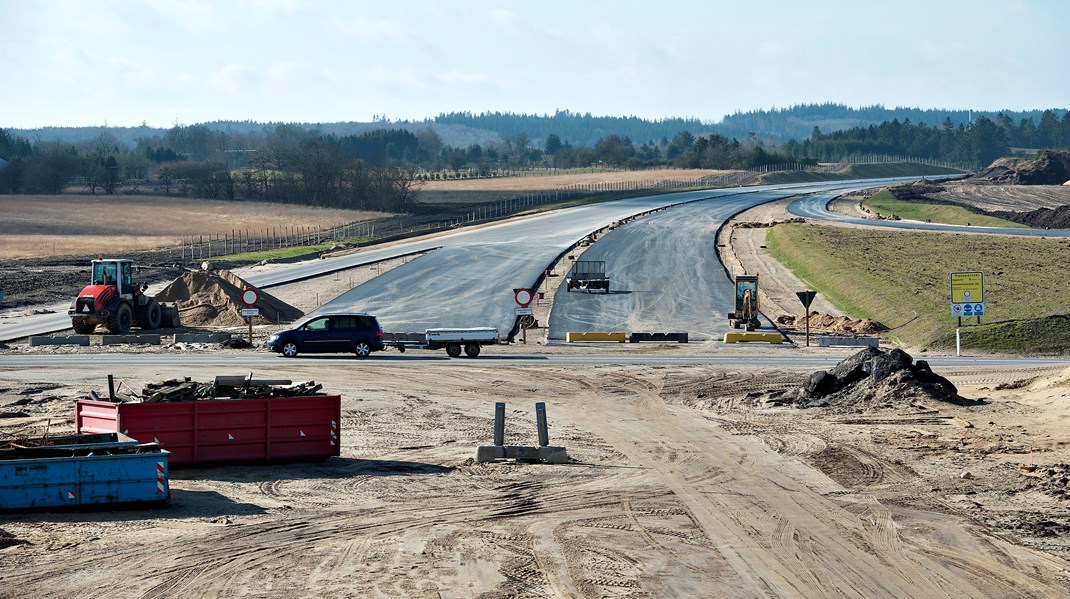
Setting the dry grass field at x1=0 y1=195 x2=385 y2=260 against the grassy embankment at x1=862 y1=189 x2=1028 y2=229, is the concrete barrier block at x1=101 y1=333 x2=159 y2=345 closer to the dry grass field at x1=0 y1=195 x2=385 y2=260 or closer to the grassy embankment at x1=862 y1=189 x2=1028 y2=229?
the dry grass field at x1=0 y1=195 x2=385 y2=260

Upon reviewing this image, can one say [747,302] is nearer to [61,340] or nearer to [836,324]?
[836,324]

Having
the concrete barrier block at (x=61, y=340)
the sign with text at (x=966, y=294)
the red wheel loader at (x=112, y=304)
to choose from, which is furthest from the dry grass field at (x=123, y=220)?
the sign with text at (x=966, y=294)

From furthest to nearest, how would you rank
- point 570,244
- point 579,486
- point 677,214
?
point 677,214, point 570,244, point 579,486

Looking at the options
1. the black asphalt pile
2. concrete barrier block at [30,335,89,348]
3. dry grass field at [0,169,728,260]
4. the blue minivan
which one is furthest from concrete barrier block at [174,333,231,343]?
dry grass field at [0,169,728,260]

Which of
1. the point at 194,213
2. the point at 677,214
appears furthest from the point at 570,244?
the point at 194,213

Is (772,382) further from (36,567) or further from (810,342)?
(36,567)

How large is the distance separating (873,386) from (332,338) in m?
20.5

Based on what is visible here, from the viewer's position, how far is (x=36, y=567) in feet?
50.6

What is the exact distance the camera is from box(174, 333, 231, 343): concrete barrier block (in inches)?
1843

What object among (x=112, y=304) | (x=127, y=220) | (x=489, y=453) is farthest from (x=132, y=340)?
(x=127, y=220)

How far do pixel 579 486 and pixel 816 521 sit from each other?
15.2 feet

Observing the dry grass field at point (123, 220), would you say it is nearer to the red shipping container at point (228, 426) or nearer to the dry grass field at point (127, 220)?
the dry grass field at point (127, 220)

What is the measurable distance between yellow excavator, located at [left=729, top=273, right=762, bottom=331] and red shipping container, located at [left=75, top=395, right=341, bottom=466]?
98.0 ft

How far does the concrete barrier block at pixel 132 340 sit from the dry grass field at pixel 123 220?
44.6 meters
